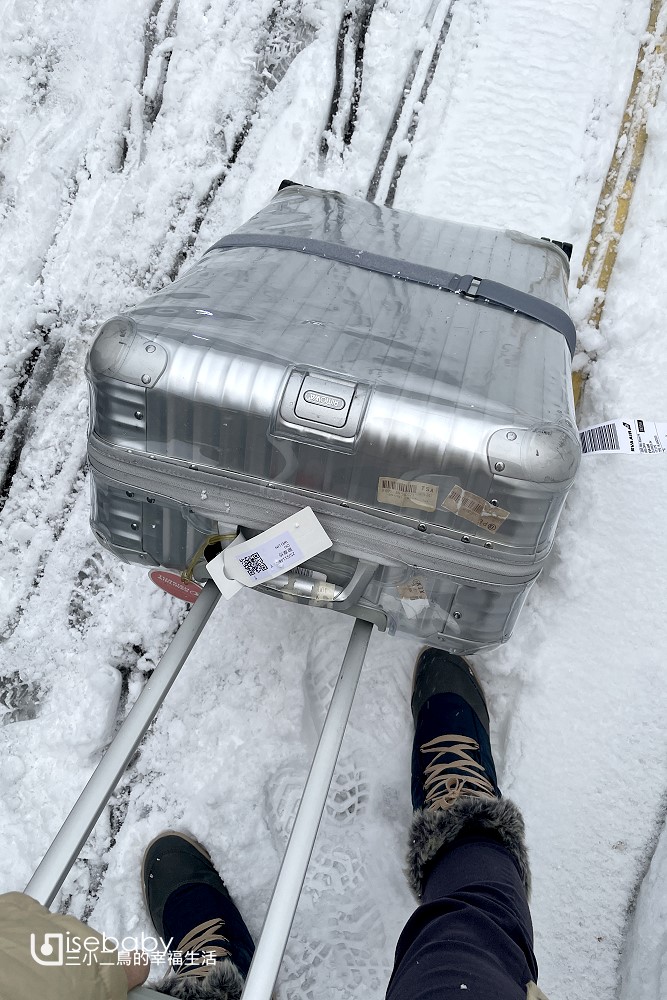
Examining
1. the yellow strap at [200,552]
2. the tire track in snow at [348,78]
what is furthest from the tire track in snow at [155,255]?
the yellow strap at [200,552]

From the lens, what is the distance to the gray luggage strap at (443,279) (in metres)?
1.38

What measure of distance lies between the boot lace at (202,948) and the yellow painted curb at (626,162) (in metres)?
1.89

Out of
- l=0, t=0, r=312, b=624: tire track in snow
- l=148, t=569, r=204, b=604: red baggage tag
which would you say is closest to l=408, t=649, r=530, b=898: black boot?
l=148, t=569, r=204, b=604: red baggage tag

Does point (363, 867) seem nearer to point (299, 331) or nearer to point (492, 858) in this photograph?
point (492, 858)

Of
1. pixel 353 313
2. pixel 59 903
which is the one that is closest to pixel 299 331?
pixel 353 313

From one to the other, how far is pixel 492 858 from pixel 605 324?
137 centimetres

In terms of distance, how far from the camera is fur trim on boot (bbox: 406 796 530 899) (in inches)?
58.9

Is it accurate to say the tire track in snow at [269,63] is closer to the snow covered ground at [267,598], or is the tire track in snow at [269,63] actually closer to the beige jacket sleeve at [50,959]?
the snow covered ground at [267,598]

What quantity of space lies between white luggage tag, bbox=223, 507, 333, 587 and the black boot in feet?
2.36

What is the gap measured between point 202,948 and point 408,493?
1.17m

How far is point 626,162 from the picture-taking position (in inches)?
78.6

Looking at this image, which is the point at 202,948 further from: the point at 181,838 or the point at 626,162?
the point at 626,162

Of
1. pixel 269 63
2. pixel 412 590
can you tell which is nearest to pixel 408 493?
pixel 412 590

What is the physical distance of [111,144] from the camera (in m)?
2.17
